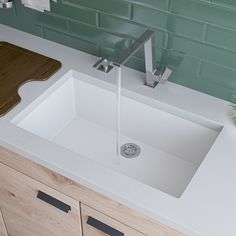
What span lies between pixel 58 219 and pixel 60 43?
0.69 meters

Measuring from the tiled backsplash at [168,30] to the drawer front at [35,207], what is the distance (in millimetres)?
550

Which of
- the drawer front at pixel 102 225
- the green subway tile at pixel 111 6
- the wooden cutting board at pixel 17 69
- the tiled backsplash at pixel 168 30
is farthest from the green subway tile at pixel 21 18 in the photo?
the drawer front at pixel 102 225

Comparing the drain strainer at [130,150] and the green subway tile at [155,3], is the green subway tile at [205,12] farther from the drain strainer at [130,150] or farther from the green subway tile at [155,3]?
the drain strainer at [130,150]

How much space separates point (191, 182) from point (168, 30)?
1.72ft

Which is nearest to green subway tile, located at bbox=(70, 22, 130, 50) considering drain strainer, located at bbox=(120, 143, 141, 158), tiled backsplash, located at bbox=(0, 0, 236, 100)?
tiled backsplash, located at bbox=(0, 0, 236, 100)

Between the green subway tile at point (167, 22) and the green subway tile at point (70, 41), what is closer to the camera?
the green subway tile at point (167, 22)

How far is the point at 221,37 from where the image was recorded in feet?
4.26

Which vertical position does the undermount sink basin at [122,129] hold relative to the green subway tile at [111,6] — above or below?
below

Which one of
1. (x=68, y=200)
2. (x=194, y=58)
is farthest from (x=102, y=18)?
(x=68, y=200)

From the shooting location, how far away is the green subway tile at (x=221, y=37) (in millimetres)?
1281

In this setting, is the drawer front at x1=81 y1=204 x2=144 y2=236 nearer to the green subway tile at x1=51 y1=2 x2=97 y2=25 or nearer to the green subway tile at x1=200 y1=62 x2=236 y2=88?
the green subway tile at x1=200 y1=62 x2=236 y2=88

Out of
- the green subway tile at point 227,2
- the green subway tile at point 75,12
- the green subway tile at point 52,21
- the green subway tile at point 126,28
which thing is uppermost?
the green subway tile at point 52,21

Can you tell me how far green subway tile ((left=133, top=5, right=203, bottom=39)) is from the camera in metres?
1.33

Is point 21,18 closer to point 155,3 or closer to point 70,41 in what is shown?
point 70,41
